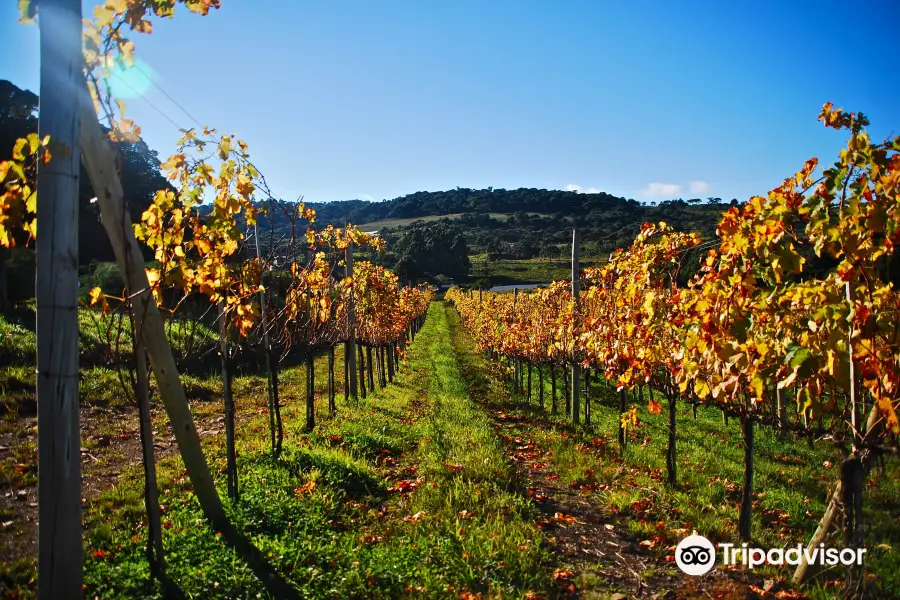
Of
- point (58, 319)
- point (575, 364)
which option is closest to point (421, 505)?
point (58, 319)

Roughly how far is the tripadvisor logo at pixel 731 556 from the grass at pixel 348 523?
126cm

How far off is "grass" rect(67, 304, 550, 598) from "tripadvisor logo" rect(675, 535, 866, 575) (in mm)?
1256

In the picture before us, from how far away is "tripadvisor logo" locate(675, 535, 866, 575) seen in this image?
4.23 m

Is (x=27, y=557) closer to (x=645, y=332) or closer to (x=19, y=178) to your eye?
(x=19, y=178)

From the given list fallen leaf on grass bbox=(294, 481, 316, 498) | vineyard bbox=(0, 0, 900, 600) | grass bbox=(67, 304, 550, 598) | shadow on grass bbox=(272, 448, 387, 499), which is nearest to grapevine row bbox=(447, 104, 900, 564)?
vineyard bbox=(0, 0, 900, 600)

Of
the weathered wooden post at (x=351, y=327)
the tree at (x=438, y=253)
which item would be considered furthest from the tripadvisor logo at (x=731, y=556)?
the tree at (x=438, y=253)

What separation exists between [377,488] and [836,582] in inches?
167

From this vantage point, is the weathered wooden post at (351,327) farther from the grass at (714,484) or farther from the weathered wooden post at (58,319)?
the weathered wooden post at (58,319)

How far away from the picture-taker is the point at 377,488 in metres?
5.86

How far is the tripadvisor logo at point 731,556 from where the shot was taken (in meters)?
4.23

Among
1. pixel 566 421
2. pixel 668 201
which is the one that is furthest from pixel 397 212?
pixel 566 421

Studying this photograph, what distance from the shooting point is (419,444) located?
7828mm

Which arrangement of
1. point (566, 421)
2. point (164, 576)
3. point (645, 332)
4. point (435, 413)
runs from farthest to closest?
point (566, 421) → point (435, 413) → point (645, 332) → point (164, 576)

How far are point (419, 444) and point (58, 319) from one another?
19.2 ft
